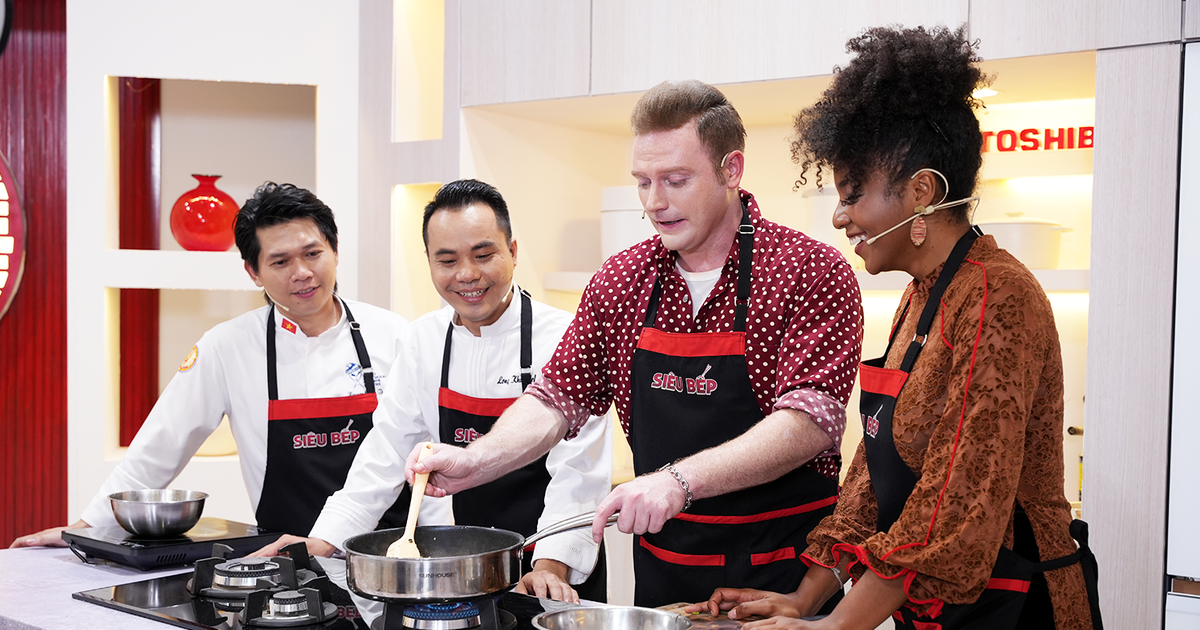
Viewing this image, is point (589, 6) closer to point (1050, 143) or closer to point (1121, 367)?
point (1050, 143)

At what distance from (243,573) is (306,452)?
84 centimetres

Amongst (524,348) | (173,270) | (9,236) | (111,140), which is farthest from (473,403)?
(9,236)

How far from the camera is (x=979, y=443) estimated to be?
4.00ft

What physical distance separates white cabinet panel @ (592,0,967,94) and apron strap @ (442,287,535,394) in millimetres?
870

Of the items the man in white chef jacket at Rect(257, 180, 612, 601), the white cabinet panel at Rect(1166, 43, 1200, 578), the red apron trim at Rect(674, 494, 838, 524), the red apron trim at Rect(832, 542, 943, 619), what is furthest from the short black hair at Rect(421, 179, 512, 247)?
the white cabinet panel at Rect(1166, 43, 1200, 578)

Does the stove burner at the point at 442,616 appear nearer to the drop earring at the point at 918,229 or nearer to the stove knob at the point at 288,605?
the stove knob at the point at 288,605

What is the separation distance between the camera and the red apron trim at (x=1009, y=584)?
4.26 ft

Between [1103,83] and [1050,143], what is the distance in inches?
23.9

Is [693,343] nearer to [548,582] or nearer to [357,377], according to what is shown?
[548,582]

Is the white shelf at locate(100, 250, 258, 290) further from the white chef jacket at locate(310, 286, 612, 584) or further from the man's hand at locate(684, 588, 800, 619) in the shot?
the man's hand at locate(684, 588, 800, 619)

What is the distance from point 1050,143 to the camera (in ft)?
9.23

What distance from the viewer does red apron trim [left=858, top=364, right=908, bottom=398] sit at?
4.50 feet

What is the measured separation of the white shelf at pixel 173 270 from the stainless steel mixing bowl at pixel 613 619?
2.21m

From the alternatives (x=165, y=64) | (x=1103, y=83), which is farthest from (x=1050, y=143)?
(x=165, y=64)
